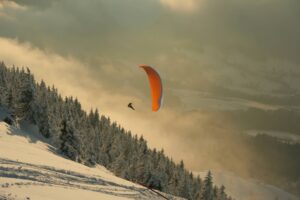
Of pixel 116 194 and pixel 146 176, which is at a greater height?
pixel 146 176

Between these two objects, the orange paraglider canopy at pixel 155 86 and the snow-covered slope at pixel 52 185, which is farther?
the orange paraglider canopy at pixel 155 86

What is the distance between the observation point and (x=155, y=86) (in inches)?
1454

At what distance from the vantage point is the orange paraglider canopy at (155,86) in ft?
118

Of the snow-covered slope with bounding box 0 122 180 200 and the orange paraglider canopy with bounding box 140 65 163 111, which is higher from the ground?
the orange paraglider canopy with bounding box 140 65 163 111

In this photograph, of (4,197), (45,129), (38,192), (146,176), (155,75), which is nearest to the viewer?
(4,197)

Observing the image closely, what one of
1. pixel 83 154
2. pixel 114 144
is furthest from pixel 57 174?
pixel 114 144

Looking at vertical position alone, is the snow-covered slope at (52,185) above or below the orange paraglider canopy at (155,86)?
below

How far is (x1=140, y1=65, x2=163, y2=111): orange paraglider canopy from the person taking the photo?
36.1m

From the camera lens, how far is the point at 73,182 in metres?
36.7

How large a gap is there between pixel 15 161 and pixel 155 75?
1463 centimetres

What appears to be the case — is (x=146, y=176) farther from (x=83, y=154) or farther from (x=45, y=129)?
(x=45, y=129)

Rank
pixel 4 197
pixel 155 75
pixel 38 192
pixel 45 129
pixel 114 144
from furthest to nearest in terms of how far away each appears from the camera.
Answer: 1. pixel 114 144
2. pixel 45 129
3. pixel 155 75
4. pixel 38 192
5. pixel 4 197

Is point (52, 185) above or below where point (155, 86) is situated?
below

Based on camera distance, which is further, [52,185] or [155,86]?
[155,86]
